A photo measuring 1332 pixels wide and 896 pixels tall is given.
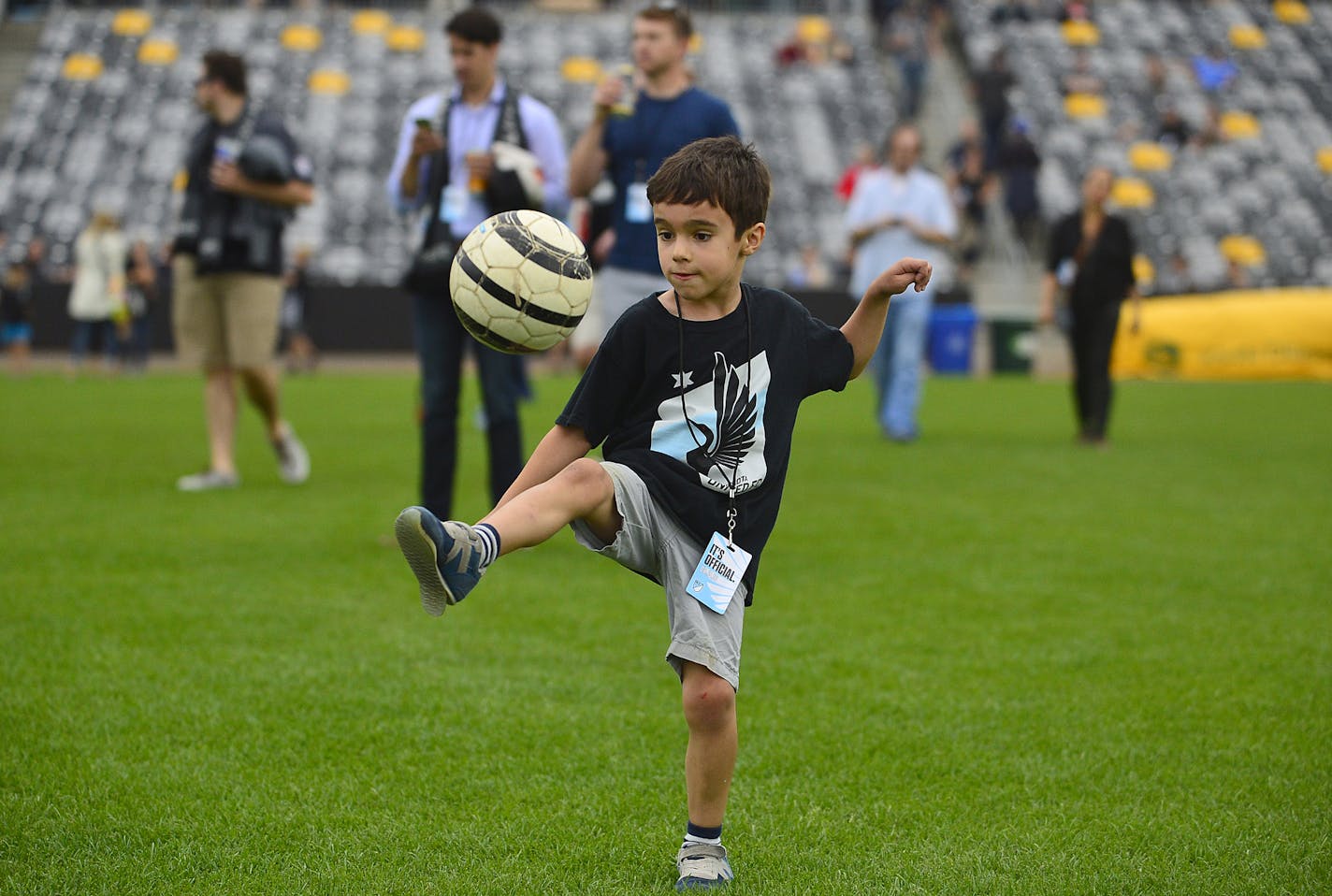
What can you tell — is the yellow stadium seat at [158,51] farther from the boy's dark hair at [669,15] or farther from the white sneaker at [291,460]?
the boy's dark hair at [669,15]

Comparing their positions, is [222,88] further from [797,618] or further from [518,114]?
[797,618]

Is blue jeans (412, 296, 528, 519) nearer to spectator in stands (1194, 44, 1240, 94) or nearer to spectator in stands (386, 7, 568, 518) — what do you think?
spectator in stands (386, 7, 568, 518)

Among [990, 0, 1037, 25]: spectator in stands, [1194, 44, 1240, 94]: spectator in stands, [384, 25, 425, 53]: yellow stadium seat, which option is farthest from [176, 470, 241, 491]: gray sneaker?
[1194, 44, 1240, 94]: spectator in stands

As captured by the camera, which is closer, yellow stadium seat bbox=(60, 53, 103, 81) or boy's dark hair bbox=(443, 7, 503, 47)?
A: boy's dark hair bbox=(443, 7, 503, 47)

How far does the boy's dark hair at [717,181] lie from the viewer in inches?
121

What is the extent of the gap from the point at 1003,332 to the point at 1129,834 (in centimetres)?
2199

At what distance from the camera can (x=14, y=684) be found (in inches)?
176

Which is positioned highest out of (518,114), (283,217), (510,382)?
(518,114)

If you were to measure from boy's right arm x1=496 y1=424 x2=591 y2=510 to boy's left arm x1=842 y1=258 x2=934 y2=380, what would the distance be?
24.8 inches

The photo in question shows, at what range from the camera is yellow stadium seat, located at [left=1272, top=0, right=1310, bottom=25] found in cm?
3588

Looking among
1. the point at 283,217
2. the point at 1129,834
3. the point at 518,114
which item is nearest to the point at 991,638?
the point at 1129,834

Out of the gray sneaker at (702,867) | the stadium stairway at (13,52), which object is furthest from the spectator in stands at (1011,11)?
the gray sneaker at (702,867)

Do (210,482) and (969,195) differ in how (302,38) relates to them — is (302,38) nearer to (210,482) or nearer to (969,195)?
(969,195)

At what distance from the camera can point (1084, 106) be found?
30.9 meters
